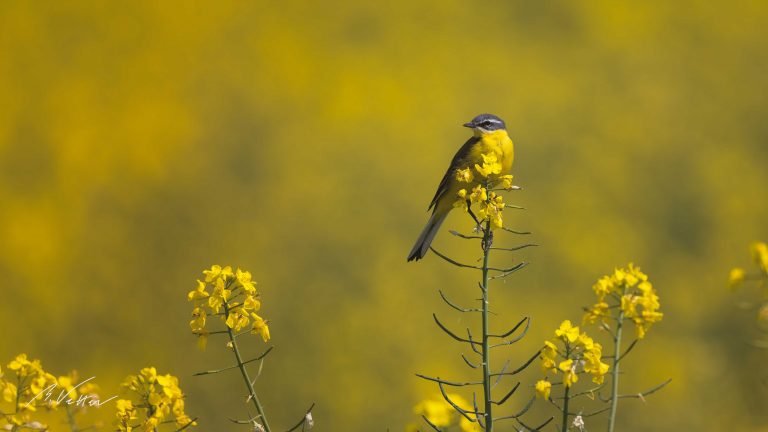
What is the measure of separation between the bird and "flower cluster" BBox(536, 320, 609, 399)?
222 cm

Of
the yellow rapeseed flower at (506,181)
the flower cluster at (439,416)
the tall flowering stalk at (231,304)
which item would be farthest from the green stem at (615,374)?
the tall flowering stalk at (231,304)

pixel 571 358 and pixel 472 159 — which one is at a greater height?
pixel 472 159

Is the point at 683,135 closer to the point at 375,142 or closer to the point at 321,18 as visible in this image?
the point at 375,142

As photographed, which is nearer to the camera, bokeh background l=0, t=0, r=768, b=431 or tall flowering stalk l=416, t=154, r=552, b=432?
tall flowering stalk l=416, t=154, r=552, b=432

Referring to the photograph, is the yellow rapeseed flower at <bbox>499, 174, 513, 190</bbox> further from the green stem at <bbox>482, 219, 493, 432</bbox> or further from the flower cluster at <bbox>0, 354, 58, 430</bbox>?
the flower cluster at <bbox>0, 354, 58, 430</bbox>

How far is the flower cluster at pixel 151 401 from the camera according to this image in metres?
2.98

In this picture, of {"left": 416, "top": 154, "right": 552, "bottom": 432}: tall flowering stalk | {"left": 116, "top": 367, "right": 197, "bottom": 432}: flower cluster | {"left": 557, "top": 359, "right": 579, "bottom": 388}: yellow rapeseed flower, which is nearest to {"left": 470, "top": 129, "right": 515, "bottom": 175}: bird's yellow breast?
{"left": 416, "top": 154, "right": 552, "bottom": 432}: tall flowering stalk

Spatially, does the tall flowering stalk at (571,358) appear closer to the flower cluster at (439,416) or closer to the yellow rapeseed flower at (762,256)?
the flower cluster at (439,416)

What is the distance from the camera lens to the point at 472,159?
554cm

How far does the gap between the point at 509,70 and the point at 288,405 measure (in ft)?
19.2

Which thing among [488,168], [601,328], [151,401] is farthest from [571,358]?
[151,401]

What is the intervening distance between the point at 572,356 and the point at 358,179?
25.2ft

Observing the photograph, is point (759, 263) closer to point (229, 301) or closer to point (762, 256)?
point (762, 256)

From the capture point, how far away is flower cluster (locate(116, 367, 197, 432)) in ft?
9.78
